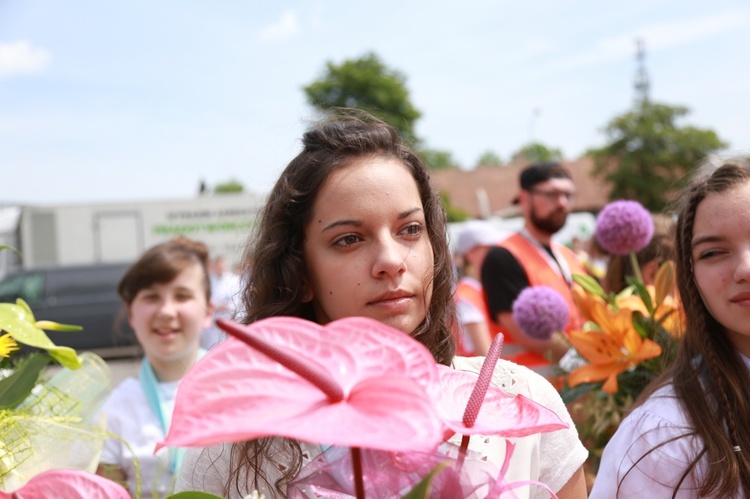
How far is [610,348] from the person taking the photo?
1.95 meters

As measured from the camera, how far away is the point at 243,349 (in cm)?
54

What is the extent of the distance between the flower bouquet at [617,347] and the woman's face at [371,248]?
90 centimetres

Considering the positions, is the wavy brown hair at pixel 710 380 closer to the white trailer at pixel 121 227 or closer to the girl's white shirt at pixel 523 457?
the girl's white shirt at pixel 523 457

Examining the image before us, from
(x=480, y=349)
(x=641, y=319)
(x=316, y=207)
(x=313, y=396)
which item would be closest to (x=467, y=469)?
(x=313, y=396)

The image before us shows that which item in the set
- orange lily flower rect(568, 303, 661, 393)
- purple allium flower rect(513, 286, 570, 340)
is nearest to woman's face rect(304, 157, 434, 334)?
orange lily flower rect(568, 303, 661, 393)

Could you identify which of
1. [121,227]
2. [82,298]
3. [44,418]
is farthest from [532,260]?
[121,227]

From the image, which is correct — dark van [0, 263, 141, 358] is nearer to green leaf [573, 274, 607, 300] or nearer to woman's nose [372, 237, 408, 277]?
green leaf [573, 274, 607, 300]

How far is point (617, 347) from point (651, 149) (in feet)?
78.2

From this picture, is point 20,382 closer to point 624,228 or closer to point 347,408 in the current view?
point 347,408

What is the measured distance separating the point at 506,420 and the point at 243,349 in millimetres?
256

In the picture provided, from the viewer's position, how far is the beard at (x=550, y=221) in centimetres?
378

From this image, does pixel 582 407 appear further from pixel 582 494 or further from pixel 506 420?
pixel 506 420

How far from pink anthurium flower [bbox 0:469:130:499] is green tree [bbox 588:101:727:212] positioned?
78.8ft

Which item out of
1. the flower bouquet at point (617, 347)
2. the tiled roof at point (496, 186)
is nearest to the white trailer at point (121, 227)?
the flower bouquet at point (617, 347)
